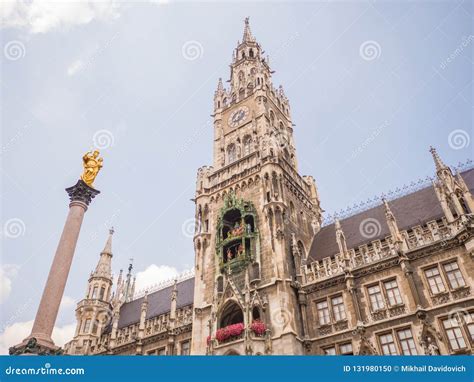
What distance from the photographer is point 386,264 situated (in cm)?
2488

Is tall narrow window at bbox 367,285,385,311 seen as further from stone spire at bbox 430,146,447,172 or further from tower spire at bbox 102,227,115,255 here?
tower spire at bbox 102,227,115,255

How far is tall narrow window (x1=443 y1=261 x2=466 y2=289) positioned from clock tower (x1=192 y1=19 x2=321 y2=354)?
9.09 meters

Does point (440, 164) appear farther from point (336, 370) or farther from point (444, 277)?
point (336, 370)

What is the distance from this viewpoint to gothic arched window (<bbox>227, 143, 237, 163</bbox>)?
3846cm

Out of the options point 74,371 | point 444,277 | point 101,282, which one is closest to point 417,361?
point 444,277

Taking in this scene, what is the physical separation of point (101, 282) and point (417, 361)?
39.2 meters

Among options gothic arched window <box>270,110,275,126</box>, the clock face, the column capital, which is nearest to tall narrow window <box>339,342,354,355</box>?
the column capital

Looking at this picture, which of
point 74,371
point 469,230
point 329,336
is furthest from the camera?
point 329,336

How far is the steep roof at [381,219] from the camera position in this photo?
27.6 m

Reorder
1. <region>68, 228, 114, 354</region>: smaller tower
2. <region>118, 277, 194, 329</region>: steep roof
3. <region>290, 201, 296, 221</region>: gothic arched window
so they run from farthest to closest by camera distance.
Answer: <region>68, 228, 114, 354</region>: smaller tower
<region>118, 277, 194, 329</region>: steep roof
<region>290, 201, 296, 221</region>: gothic arched window

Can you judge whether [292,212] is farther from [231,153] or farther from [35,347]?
[35,347]

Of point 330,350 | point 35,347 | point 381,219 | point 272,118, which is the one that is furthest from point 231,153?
point 35,347

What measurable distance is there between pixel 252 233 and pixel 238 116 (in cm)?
1629

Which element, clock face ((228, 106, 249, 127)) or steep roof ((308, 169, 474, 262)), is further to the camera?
clock face ((228, 106, 249, 127))
